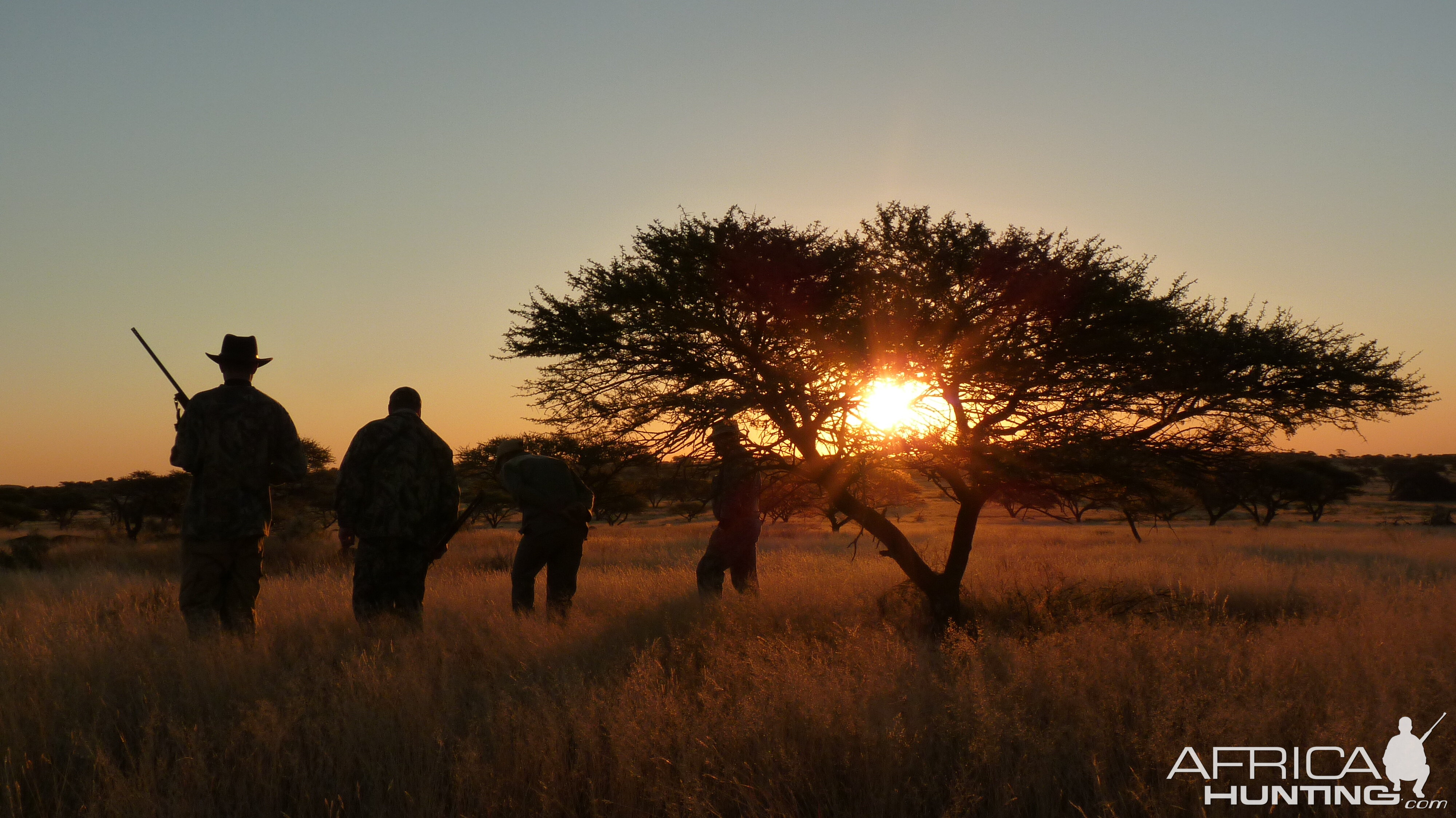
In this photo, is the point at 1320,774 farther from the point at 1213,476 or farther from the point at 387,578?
the point at 387,578

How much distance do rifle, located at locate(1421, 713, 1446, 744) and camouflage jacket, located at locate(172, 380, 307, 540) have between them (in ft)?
23.2

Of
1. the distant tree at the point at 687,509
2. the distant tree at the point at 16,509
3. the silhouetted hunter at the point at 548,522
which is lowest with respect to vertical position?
the distant tree at the point at 687,509

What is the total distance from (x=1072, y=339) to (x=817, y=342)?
90.4 inches

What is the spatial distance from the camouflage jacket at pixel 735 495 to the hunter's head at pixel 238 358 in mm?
4073

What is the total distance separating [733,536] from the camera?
28.7 ft

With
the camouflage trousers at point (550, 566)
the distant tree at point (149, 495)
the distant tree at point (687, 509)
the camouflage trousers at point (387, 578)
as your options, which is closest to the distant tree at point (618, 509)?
the distant tree at point (687, 509)

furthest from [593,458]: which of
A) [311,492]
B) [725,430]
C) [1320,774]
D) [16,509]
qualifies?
[16,509]

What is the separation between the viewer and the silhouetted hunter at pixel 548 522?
7.76 metres

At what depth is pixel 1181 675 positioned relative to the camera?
4734 millimetres

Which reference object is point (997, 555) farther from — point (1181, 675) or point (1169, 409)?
point (1181, 675)

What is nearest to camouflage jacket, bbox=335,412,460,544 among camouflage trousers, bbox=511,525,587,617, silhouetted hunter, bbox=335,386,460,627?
silhouetted hunter, bbox=335,386,460,627

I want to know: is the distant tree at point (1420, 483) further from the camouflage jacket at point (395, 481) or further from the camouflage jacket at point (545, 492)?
the camouflage jacket at point (395, 481)

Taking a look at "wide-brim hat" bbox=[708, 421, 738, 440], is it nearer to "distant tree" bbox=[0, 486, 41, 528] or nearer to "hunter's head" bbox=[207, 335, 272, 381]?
"hunter's head" bbox=[207, 335, 272, 381]

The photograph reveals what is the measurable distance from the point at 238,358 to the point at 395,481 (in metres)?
1.52
